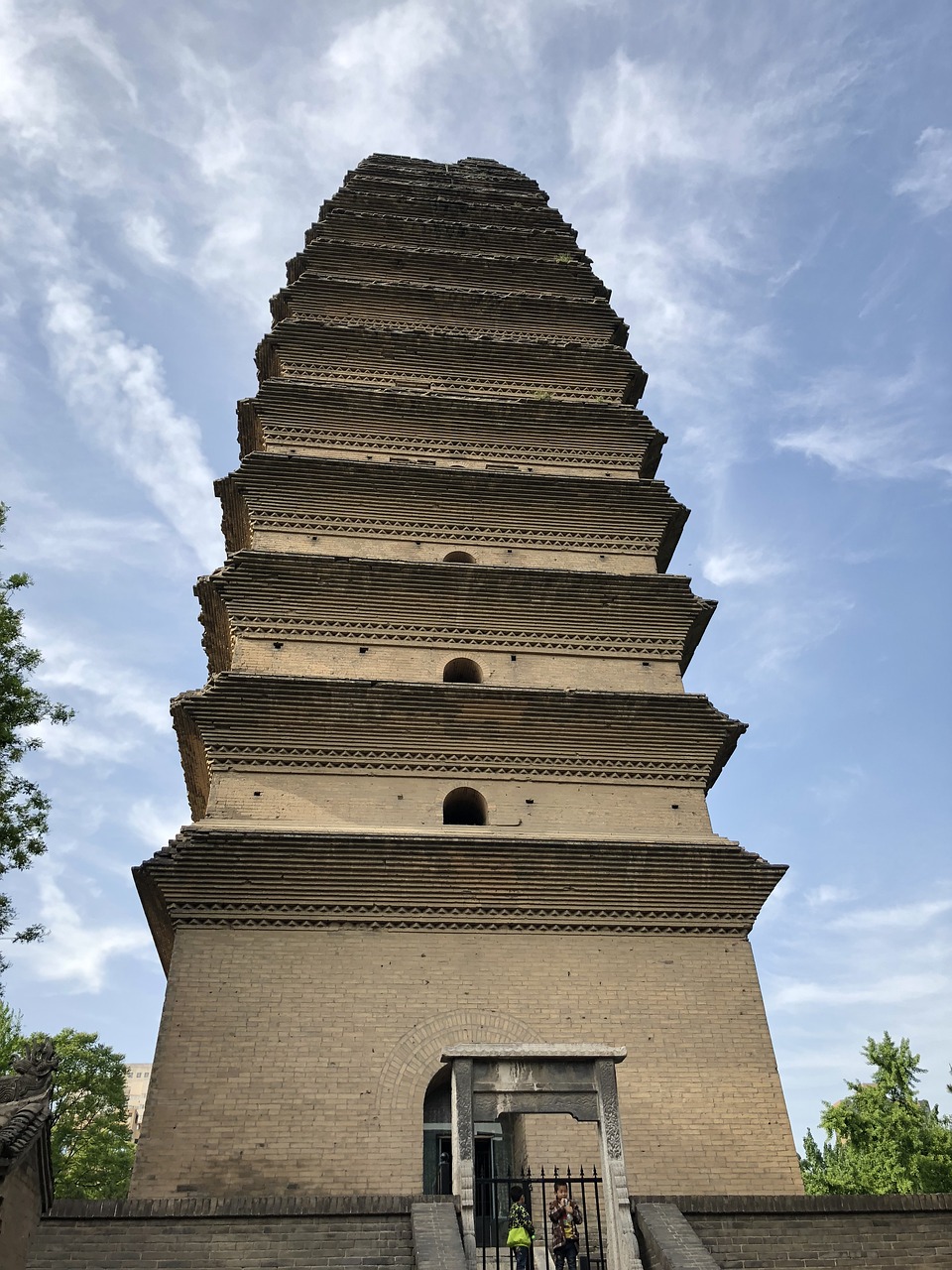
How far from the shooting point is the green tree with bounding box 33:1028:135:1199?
75.5 feet

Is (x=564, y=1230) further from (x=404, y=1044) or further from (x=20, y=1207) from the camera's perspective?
(x=20, y=1207)

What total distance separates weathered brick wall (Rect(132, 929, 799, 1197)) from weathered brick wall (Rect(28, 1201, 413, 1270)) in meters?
1.92

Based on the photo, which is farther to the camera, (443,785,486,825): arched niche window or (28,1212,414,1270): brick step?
(443,785,486,825): arched niche window

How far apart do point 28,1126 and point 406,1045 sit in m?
4.01

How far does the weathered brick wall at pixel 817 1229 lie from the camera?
760 cm

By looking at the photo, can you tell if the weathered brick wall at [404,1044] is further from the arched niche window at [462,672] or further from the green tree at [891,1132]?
the green tree at [891,1132]

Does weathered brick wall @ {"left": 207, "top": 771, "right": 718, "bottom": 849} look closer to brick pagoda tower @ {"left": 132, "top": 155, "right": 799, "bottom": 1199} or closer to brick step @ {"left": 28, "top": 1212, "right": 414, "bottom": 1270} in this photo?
brick pagoda tower @ {"left": 132, "top": 155, "right": 799, "bottom": 1199}

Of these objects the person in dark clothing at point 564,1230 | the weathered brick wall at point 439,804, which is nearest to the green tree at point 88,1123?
the weathered brick wall at point 439,804

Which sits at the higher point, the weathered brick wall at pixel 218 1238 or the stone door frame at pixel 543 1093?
the stone door frame at pixel 543 1093

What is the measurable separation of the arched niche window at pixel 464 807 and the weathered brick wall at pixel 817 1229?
5074mm


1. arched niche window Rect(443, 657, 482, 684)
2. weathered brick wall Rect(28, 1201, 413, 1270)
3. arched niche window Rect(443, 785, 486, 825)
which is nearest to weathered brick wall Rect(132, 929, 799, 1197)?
arched niche window Rect(443, 785, 486, 825)

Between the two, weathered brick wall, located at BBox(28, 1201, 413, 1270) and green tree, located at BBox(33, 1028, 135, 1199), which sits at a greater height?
green tree, located at BBox(33, 1028, 135, 1199)

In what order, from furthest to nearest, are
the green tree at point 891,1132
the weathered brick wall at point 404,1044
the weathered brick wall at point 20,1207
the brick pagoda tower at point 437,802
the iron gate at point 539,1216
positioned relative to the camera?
the green tree at point 891,1132
the brick pagoda tower at point 437,802
the weathered brick wall at point 404,1044
the iron gate at point 539,1216
the weathered brick wall at point 20,1207

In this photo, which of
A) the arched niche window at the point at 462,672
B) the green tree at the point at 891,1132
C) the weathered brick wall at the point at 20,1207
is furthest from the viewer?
the green tree at the point at 891,1132
